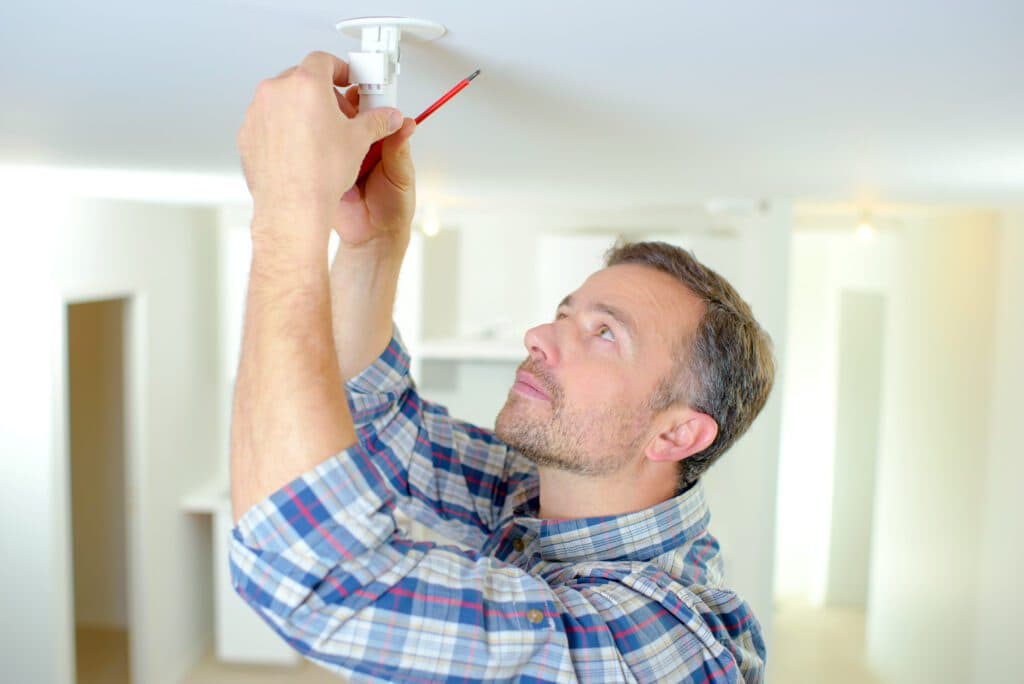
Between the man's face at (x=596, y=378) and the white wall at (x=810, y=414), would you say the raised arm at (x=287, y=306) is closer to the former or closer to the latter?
the man's face at (x=596, y=378)

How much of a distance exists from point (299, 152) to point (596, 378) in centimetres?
71

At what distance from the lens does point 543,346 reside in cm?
151

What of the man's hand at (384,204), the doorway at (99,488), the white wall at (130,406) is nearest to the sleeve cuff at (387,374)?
the man's hand at (384,204)

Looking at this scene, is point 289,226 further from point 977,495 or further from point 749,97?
point 977,495

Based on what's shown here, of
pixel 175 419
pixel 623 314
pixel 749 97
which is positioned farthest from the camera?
pixel 175 419

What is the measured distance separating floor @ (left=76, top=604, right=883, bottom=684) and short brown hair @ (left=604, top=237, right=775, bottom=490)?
2.78m

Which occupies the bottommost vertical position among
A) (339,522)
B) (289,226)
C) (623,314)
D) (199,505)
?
(199,505)

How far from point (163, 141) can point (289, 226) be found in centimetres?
110

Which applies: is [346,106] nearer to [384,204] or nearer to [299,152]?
[299,152]

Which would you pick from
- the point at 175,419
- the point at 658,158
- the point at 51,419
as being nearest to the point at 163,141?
the point at 658,158

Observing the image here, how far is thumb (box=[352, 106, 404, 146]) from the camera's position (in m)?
1.00

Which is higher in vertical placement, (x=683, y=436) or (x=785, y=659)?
(x=683, y=436)

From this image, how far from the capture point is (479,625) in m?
1.07

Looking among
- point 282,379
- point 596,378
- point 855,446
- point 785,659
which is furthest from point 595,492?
point 855,446
